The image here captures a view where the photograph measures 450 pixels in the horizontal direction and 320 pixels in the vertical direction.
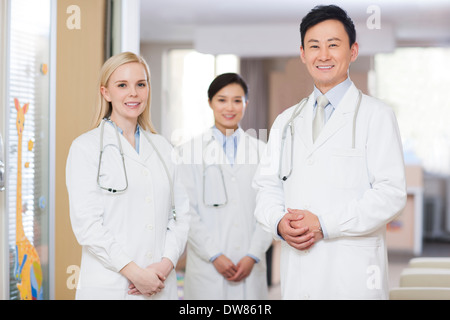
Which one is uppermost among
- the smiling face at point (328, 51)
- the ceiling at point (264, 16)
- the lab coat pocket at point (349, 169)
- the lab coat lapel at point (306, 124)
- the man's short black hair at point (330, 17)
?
the ceiling at point (264, 16)

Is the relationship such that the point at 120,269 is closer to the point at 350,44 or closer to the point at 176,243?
the point at 176,243

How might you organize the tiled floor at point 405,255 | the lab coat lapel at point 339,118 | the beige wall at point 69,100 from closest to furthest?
the lab coat lapel at point 339,118, the beige wall at point 69,100, the tiled floor at point 405,255

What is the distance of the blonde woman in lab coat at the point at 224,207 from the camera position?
2.28 metres

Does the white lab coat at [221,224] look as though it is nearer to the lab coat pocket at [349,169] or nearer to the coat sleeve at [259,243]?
the coat sleeve at [259,243]

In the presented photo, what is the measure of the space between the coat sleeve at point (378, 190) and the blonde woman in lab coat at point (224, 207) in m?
0.81

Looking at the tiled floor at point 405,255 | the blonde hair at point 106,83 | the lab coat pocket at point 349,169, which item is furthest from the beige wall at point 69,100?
the tiled floor at point 405,255

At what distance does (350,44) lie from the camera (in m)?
1.63

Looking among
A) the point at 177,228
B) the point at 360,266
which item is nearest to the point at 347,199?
the point at 360,266

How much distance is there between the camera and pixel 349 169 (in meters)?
1.56

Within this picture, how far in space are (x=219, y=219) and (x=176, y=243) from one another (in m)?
0.60

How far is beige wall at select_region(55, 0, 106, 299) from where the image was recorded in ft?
8.05

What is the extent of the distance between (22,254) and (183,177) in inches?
29.0

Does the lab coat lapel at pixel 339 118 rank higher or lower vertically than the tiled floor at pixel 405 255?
higher

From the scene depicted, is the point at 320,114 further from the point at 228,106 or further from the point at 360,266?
the point at 228,106
